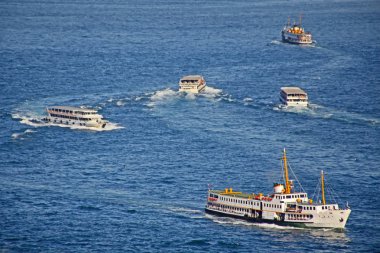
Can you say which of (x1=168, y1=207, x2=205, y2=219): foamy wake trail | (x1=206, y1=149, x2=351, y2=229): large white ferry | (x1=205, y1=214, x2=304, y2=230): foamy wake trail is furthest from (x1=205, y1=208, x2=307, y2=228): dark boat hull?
(x1=168, y1=207, x2=205, y2=219): foamy wake trail

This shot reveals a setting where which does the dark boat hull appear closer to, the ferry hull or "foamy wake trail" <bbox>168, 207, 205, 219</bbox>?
the ferry hull

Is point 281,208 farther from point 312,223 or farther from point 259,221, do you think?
point 312,223

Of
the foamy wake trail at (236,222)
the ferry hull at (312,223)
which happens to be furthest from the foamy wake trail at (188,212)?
the ferry hull at (312,223)

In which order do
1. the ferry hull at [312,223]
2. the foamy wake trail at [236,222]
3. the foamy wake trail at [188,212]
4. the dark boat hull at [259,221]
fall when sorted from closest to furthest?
1. the ferry hull at [312,223]
2. the dark boat hull at [259,221]
3. the foamy wake trail at [236,222]
4. the foamy wake trail at [188,212]

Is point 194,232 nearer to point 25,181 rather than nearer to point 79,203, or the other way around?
point 79,203

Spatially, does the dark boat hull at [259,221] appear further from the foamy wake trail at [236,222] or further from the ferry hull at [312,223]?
the foamy wake trail at [236,222]

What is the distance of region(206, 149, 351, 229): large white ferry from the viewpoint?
166125 mm

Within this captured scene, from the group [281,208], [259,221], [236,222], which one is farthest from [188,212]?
[281,208]

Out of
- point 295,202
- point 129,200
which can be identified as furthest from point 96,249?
point 295,202

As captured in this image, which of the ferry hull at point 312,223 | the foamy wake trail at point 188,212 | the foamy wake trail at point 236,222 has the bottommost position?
the foamy wake trail at point 236,222

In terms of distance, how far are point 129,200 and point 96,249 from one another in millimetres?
24956

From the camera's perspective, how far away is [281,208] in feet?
555

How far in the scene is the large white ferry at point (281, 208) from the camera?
16612cm

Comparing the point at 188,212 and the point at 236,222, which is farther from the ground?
the point at 188,212
